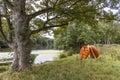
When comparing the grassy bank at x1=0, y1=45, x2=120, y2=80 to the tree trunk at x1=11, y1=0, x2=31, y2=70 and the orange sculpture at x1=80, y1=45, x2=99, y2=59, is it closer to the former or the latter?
the tree trunk at x1=11, y1=0, x2=31, y2=70

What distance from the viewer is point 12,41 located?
7.26 metres

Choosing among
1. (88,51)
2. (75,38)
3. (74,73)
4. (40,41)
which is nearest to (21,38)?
(74,73)

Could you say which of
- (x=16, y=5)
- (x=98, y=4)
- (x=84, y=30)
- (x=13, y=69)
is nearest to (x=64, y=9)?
(x=98, y=4)

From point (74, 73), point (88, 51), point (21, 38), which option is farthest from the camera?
point (88, 51)

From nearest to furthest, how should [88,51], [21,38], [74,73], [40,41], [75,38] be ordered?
1. [74,73]
2. [21,38]
3. [88,51]
4. [75,38]
5. [40,41]

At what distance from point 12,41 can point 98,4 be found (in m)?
3.32

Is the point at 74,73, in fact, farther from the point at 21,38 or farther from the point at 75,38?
the point at 75,38

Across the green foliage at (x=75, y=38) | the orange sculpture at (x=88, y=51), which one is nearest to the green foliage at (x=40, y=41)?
the green foliage at (x=75, y=38)

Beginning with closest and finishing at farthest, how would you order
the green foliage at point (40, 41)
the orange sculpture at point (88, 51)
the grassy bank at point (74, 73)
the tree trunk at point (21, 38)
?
1. the grassy bank at point (74, 73)
2. the tree trunk at point (21, 38)
3. the orange sculpture at point (88, 51)
4. the green foliage at point (40, 41)

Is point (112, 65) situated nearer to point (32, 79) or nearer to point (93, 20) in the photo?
point (93, 20)

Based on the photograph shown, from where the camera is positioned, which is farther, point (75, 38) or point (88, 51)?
point (75, 38)

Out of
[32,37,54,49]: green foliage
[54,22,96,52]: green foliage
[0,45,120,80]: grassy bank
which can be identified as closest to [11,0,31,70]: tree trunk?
[0,45,120,80]: grassy bank

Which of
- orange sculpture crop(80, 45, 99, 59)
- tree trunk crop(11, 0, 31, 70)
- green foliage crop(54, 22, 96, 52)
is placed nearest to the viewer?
tree trunk crop(11, 0, 31, 70)

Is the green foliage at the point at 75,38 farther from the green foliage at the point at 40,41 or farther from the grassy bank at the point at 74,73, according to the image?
the grassy bank at the point at 74,73
